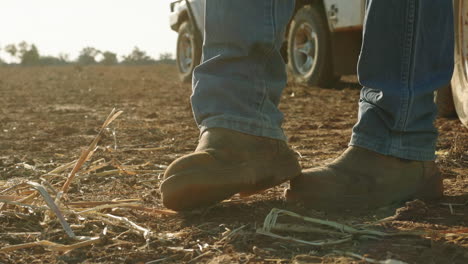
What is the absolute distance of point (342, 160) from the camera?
1.83m

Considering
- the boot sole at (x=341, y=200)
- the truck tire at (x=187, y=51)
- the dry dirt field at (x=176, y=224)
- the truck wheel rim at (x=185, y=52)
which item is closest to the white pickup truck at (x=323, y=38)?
the truck tire at (x=187, y=51)

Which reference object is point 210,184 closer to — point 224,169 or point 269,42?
point 224,169

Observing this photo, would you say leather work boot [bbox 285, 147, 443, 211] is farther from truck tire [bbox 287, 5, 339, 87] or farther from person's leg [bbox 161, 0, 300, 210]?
truck tire [bbox 287, 5, 339, 87]

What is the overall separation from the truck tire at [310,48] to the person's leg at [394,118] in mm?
4218

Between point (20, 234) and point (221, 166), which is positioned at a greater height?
point (221, 166)

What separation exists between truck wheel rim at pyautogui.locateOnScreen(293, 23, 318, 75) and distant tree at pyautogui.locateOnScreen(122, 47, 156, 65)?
17248 millimetres

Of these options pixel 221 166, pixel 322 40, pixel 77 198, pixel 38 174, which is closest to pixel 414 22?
pixel 221 166

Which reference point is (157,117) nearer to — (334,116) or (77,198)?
(334,116)

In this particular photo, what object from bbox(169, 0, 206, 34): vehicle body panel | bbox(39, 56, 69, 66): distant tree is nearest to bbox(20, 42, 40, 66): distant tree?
bbox(39, 56, 69, 66): distant tree

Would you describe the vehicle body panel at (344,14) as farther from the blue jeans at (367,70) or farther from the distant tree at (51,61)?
the distant tree at (51,61)

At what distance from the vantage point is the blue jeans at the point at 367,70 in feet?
5.49

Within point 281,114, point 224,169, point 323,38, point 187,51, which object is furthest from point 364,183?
point 187,51

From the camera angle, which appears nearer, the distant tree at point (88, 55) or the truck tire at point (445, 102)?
the truck tire at point (445, 102)

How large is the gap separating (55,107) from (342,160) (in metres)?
4.38
